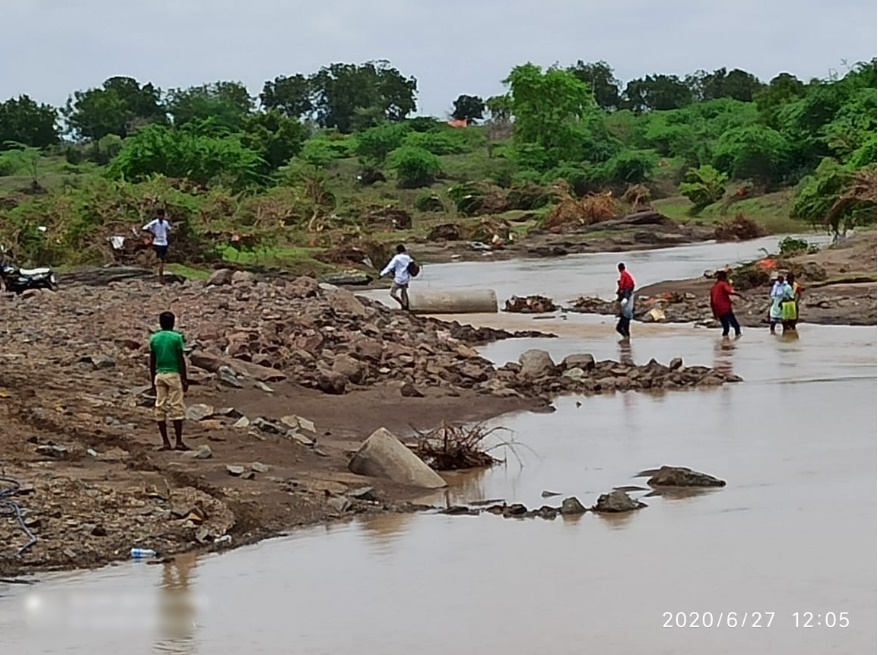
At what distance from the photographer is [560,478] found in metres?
15.0

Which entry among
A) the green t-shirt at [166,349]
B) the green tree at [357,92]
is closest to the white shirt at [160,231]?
the green t-shirt at [166,349]

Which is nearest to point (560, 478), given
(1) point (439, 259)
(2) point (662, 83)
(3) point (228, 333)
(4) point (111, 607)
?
(4) point (111, 607)

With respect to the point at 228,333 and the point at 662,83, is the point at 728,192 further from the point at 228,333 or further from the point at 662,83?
the point at 662,83

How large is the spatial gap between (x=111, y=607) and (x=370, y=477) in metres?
4.57

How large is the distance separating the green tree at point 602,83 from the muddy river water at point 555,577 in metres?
115

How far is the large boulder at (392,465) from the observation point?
47.2ft

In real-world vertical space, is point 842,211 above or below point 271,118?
below

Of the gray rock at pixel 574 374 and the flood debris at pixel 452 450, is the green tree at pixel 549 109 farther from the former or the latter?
the flood debris at pixel 452 450

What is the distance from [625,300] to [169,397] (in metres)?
Result: 14.2

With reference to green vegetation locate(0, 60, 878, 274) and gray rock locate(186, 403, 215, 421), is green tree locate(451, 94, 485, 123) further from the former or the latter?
gray rock locate(186, 403, 215, 421)

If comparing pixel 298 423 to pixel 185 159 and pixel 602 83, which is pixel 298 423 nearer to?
pixel 185 159

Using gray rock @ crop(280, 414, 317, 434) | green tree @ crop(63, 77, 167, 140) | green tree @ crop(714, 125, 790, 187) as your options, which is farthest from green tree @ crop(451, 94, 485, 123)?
gray rock @ crop(280, 414, 317, 434)

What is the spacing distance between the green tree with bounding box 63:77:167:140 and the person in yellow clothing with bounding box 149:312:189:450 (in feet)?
270
